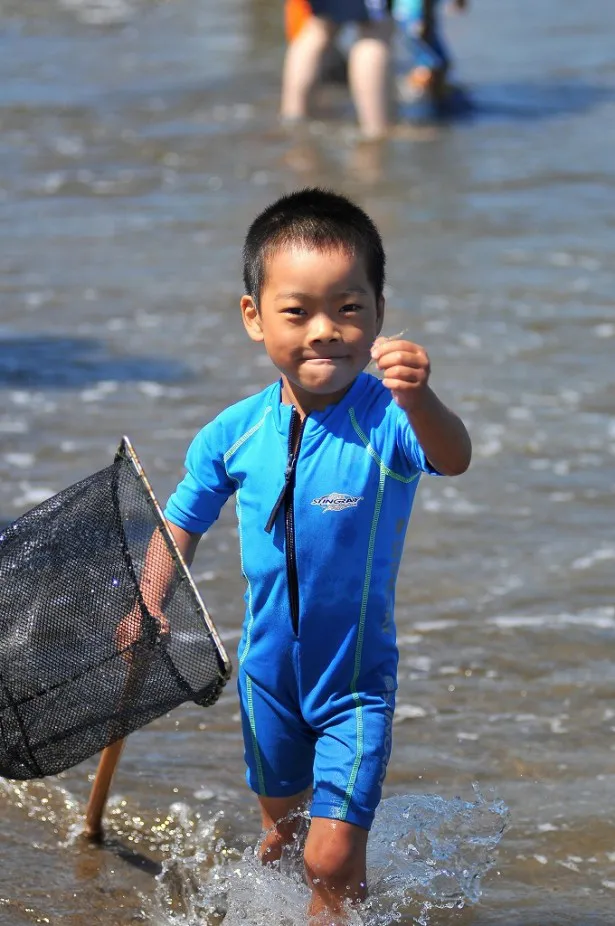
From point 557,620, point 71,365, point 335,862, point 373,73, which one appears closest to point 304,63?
point 373,73

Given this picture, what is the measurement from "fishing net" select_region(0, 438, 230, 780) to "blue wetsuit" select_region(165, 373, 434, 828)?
0.84 feet

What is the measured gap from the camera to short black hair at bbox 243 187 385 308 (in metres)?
3.16

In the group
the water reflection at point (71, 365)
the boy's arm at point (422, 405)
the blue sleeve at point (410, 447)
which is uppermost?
the boy's arm at point (422, 405)

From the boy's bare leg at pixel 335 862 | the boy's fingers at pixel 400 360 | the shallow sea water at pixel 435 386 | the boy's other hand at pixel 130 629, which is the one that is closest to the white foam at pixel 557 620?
the shallow sea water at pixel 435 386

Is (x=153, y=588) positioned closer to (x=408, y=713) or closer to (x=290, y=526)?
(x=290, y=526)

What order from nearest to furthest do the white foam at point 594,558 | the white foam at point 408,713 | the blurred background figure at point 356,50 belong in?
the white foam at point 408,713, the white foam at point 594,558, the blurred background figure at point 356,50

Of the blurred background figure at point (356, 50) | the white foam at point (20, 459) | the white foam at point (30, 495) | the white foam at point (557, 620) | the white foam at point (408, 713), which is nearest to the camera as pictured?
the white foam at point (408, 713)

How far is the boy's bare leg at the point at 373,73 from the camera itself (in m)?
11.5

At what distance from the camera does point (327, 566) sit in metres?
3.23

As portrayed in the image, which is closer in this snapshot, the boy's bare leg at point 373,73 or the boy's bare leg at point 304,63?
the boy's bare leg at point 373,73

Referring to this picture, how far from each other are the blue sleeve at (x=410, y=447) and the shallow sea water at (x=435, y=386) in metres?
1.08

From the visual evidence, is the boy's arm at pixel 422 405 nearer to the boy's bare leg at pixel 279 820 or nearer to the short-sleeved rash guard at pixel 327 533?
the short-sleeved rash guard at pixel 327 533

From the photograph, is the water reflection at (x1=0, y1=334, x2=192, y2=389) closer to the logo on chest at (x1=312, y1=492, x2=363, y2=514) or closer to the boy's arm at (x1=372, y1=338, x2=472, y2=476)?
the logo on chest at (x1=312, y1=492, x2=363, y2=514)

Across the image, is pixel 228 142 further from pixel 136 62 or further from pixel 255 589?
pixel 255 589
